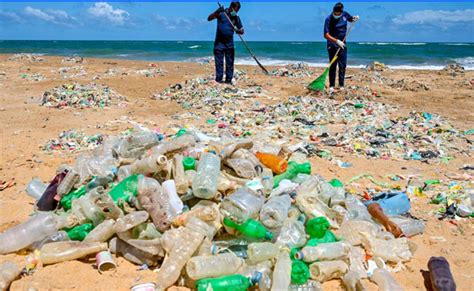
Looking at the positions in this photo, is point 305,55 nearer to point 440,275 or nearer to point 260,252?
point 440,275

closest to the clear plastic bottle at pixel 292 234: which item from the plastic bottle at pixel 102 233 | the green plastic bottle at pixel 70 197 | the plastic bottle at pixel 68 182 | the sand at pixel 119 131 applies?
the sand at pixel 119 131

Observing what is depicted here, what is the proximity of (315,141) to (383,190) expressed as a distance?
1950 mm

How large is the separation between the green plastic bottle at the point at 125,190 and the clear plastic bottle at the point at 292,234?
1272mm

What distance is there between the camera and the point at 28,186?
424 cm

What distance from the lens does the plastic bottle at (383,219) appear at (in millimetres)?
3375

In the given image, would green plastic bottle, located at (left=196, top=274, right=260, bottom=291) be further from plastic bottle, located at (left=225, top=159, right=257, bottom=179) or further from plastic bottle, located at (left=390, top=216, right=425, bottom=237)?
plastic bottle, located at (left=390, top=216, right=425, bottom=237)

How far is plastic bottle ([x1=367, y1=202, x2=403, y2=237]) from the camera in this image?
3.38m

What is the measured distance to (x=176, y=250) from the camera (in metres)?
2.81

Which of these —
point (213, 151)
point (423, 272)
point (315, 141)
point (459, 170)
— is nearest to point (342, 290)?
point (423, 272)

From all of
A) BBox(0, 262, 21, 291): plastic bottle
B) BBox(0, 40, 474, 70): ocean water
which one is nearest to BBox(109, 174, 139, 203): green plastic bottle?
BBox(0, 262, 21, 291): plastic bottle

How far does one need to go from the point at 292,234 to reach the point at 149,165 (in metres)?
1.44

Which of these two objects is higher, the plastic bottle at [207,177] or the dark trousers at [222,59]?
the dark trousers at [222,59]

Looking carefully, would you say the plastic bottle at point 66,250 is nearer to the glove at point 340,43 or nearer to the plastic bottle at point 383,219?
the plastic bottle at point 383,219

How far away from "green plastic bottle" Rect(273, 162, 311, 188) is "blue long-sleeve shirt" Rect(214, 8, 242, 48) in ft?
21.5
